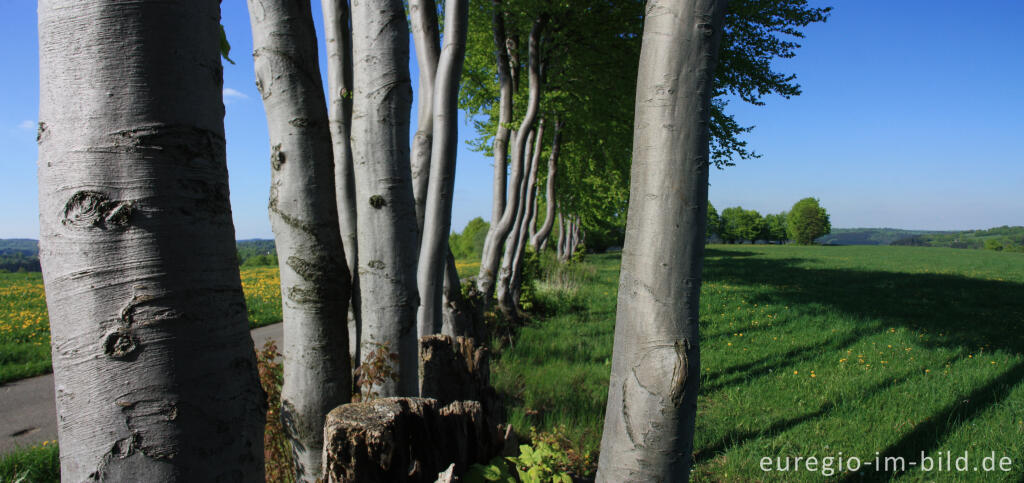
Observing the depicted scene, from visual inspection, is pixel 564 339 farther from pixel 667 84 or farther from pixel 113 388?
pixel 113 388

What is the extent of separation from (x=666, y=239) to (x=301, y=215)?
1.88m

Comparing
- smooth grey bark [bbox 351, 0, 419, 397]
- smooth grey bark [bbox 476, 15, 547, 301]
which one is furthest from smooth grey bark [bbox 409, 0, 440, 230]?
smooth grey bark [bbox 476, 15, 547, 301]

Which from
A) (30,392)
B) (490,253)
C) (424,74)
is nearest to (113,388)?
(424,74)

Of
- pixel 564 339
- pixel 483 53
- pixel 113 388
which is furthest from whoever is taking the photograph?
pixel 483 53

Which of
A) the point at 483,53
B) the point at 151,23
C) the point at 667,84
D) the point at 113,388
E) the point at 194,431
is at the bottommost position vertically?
the point at 194,431

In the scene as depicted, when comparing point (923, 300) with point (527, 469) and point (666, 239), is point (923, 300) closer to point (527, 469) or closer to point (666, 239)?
point (527, 469)

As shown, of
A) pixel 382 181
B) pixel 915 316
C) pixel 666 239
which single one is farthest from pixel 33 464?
pixel 915 316

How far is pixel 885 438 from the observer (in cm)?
429

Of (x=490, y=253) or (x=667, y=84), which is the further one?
(x=490, y=253)

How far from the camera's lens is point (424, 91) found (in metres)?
4.33

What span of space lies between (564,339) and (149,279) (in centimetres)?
752

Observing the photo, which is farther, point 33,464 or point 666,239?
point 33,464

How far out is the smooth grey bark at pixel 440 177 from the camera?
3.94m

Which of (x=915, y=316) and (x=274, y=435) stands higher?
(x=274, y=435)
